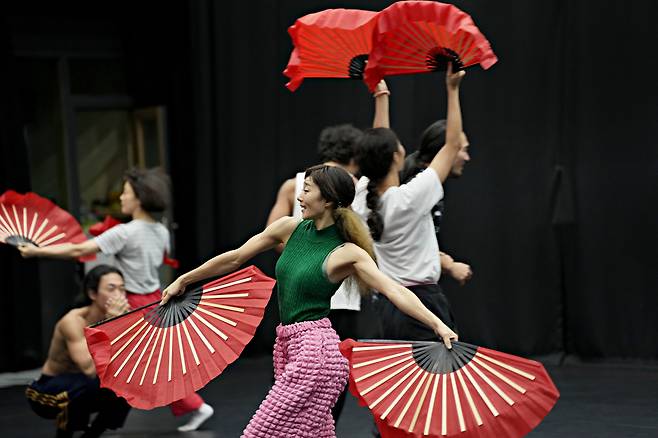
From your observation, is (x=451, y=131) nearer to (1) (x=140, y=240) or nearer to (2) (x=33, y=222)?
(1) (x=140, y=240)

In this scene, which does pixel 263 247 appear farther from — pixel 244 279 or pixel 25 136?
pixel 25 136

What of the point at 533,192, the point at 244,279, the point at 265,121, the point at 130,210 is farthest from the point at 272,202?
the point at 244,279

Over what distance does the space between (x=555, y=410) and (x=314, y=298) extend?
2.82 m

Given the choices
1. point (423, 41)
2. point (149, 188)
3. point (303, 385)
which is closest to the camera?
point (303, 385)

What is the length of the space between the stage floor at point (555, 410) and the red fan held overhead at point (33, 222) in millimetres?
1139

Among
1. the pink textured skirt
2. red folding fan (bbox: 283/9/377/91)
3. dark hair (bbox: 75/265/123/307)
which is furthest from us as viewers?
dark hair (bbox: 75/265/123/307)

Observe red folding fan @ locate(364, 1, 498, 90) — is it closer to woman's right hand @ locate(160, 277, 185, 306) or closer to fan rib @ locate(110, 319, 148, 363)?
woman's right hand @ locate(160, 277, 185, 306)

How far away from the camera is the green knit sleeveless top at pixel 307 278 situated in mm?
4211

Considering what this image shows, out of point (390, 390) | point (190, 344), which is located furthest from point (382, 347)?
point (190, 344)

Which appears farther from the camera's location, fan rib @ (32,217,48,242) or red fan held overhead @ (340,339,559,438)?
fan rib @ (32,217,48,242)

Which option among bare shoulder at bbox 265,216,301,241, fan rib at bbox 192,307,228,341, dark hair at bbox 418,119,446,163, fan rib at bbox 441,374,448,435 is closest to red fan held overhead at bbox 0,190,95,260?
fan rib at bbox 192,307,228,341

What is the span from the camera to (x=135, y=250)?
619cm

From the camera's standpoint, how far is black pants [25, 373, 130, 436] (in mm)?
5809

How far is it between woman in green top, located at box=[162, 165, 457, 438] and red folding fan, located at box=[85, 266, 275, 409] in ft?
0.72
